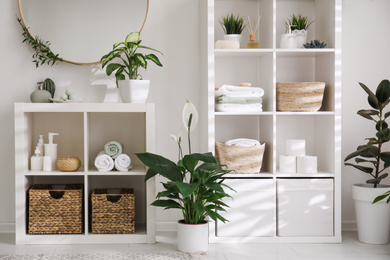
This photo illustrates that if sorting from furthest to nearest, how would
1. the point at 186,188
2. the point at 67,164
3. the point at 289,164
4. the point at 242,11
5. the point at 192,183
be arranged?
1. the point at 242,11
2. the point at 289,164
3. the point at 67,164
4. the point at 192,183
5. the point at 186,188

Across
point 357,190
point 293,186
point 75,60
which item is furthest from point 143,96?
point 357,190

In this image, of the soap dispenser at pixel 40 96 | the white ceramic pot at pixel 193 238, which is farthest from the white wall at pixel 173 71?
the white ceramic pot at pixel 193 238

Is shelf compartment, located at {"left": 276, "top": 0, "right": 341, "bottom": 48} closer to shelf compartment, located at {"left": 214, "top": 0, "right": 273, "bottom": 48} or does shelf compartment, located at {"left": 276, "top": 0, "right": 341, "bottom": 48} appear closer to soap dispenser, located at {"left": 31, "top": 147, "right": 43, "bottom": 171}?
shelf compartment, located at {"left": 214, "top": 0, "right": 273, "bottom": 48}

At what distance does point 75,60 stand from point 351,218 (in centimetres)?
230

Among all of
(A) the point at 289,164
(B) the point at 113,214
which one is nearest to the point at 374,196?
(A) the point at 289,164

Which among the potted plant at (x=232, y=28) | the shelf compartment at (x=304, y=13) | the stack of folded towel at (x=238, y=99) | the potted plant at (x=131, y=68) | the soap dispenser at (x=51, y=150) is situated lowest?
the soap dispenser at (x=51, y=150)

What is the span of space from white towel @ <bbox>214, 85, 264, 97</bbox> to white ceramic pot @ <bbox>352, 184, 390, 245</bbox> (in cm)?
90

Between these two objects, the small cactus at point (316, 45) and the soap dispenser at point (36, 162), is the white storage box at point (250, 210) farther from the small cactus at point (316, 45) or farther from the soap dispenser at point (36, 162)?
the soap dispenser at point (36, 162)

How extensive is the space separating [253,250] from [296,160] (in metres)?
0.68

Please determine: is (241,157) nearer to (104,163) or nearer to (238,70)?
(238,70)

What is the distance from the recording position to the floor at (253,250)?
9.59ft

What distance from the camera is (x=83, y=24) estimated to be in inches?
135

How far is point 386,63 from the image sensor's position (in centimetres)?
363

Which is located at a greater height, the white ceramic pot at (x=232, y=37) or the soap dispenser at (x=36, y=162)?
the white ceramic pot at (x=232, y=37)
